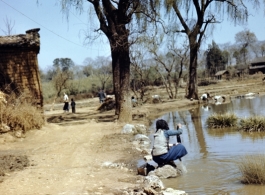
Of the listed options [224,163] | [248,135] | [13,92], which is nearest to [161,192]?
[224,163]

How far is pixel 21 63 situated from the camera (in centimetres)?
1684

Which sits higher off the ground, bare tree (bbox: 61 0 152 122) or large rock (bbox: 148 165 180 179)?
bare tree (bbox: 61 0 152 122)

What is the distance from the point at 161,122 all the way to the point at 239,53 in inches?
3423

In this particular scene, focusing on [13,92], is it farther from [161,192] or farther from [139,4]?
[161,192]

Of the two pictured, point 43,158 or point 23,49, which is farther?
point 23,49

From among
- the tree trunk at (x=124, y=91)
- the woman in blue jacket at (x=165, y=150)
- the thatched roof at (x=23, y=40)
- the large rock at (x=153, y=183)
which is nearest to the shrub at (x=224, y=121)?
the tree trunk at (x=124, y=91)

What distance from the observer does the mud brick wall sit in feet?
53.9

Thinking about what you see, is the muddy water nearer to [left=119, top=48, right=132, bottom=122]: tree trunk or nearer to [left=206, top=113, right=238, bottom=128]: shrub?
[left=206, top=113, right=238, bottom=128]: shrub

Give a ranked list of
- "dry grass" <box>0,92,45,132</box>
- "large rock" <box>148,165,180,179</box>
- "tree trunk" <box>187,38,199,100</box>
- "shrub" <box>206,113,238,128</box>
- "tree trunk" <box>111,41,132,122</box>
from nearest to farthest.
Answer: "large rock" <box>148,165,180,179</box> → "dry grass" <box>0,92,45,132</box> → "shrub" <box>206,113,238,128</box> → "tree trunk" <box>111,41,132,122</box> → "tree trunk" <box>187,38,199,100</box>

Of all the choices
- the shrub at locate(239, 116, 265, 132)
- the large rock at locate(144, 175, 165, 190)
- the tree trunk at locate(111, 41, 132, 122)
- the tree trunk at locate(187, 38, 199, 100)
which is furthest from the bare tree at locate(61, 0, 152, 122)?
the tree trunk at locate(187, 38, 199, 100)

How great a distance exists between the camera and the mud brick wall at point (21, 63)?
16438 millimetres

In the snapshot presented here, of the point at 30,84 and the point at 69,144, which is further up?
the point at 30,84

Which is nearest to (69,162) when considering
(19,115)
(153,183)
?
(153,183)

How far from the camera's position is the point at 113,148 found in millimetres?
12062
